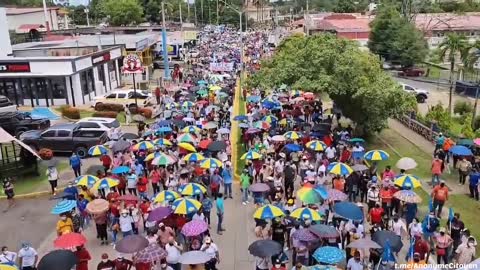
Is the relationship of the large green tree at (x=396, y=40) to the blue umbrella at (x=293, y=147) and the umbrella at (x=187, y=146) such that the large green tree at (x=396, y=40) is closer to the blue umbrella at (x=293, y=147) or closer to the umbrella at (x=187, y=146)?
the blue umbrella at (x=293, y=147)

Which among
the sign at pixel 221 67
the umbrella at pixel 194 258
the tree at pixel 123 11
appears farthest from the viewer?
the tree at pixel 123 11

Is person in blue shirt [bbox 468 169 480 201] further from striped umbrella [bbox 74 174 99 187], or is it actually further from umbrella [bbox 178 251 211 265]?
striped umbrella [bbox 74 174 99 187]

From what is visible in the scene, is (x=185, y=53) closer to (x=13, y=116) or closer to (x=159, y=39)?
(x=159, y=39)

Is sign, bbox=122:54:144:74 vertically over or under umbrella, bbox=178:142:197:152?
over

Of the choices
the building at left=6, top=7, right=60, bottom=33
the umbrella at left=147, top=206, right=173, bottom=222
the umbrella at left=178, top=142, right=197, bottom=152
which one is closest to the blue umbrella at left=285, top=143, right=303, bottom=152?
the umbrella at left=178, top=142, right=197, bottom=152

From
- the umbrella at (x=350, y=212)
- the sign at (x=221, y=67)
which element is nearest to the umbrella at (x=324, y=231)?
the umbrella at (x=350, y=212)

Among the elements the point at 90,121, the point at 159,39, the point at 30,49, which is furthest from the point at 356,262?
the point at 159,39
